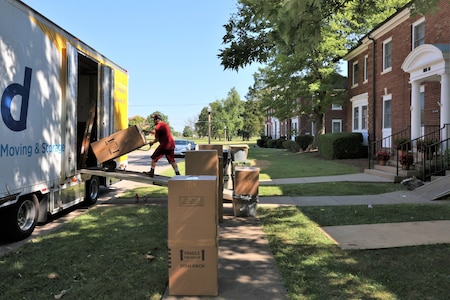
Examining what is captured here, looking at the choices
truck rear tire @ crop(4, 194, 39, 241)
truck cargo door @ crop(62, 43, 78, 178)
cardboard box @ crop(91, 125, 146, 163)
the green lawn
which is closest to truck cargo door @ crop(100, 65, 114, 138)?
cardboard box @ crop(91, 125, 146, 163)

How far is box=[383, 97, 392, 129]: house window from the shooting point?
1847 centimetres

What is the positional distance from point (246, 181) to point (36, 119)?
389 cm

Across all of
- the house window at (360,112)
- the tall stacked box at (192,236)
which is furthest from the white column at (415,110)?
the tall stacked box at (192,236)

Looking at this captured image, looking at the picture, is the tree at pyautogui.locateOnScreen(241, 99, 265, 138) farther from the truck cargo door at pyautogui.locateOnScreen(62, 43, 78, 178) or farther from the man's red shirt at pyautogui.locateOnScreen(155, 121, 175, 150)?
the truck cargo door at pyautogui.locateOnScreen(62, 43, 78, 178)

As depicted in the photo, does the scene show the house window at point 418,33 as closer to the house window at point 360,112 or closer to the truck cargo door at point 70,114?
the house window at point 360,112

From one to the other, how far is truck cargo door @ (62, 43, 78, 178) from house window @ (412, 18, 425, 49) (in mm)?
12943

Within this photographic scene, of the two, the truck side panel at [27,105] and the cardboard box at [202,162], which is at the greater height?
the truck side panel at [27,105]

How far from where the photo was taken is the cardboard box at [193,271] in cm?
390

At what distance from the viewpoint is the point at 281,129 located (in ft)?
183

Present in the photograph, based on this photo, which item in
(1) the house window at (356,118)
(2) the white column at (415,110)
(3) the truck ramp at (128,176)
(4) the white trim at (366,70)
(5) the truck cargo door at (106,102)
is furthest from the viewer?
(1) the house window at (356,118)

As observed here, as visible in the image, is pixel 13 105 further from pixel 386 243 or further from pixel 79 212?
pixel 386 243

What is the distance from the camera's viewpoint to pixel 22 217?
645 centimetres

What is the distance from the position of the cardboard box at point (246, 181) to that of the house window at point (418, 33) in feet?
36.4

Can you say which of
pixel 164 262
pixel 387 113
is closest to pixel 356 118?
pixel 387 113
